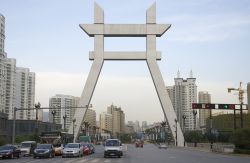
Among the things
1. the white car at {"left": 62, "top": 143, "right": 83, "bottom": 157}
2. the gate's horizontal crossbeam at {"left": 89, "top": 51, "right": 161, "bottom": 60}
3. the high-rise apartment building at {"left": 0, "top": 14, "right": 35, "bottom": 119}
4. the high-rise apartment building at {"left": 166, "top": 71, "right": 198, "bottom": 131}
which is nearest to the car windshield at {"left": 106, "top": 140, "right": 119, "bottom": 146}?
the white car at {"left": 62, "top": 143, "right": 83, "bottom": 157}

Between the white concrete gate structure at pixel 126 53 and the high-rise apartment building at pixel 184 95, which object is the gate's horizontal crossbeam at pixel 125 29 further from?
the high-rise apartment building at pixel 184 95

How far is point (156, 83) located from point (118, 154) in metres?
30.6

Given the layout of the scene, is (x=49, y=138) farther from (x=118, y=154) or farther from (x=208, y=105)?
(x=208, y=105)

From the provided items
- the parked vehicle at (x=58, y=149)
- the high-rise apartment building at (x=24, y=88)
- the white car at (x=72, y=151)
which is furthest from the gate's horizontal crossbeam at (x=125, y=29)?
the high-rise apartment building at (x=24, y=88)

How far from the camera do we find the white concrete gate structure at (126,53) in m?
64.4

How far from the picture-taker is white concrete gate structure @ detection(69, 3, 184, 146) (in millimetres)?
64375

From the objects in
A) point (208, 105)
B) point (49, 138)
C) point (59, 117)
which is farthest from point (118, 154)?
point (59, 117)

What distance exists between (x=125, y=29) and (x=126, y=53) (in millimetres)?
3511

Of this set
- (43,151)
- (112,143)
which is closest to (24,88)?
(43,151)

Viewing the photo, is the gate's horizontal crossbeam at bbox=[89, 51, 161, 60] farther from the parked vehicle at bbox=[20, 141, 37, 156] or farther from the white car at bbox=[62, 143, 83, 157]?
the white car at bbox=[62, 143, 83, 157]

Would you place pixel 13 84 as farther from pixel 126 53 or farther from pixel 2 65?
pixel 126 53

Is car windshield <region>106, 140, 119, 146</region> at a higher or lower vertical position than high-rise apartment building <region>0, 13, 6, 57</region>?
lower

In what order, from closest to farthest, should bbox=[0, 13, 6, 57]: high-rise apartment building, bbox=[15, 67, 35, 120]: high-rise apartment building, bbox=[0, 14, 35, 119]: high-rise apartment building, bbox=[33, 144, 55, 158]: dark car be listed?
bbox=[33, 144, 55, 158]: dark car
bbox=[0, 13, 6, 57]: high-rise apartment building
bbox=[0, 14, 35, 119]: high-rise apartment building
bbox=[15, 67, 35, 120]: high-rise apartment building

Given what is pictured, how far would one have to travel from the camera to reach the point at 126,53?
212 feet
